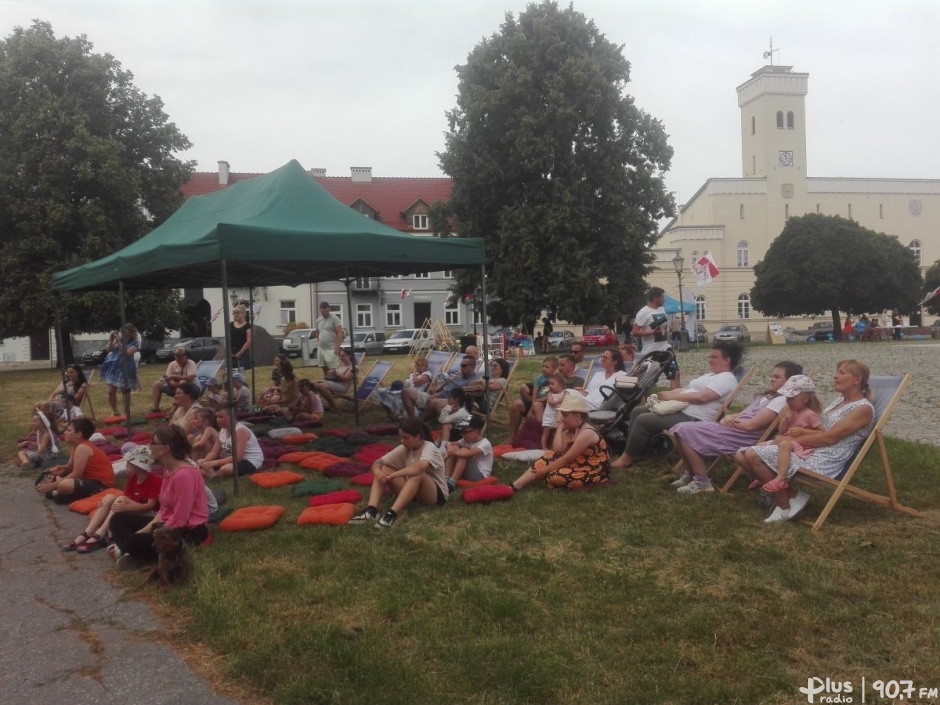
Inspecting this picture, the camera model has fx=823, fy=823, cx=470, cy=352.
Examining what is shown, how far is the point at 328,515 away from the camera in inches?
229

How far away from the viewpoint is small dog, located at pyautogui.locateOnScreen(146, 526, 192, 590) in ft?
15.5

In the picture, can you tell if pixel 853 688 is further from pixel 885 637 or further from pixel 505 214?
pixel 505 214

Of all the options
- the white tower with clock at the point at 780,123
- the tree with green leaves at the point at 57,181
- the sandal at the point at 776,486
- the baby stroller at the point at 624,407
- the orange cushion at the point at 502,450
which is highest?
the white tower with clock at the point at 780,123

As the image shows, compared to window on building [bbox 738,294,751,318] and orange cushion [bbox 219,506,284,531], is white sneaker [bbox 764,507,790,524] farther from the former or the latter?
window on building [bbox 738,294,751,318]

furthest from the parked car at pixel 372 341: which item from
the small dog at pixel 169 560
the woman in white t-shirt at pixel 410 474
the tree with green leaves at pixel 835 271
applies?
the small dog at pixel 169 560

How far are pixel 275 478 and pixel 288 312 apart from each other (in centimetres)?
4358

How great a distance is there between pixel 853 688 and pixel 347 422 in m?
8.67

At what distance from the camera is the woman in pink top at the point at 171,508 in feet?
16.7

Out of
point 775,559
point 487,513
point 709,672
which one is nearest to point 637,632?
point 709,672

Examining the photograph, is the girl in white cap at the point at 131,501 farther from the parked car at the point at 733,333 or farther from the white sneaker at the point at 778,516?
the parked car at the point at 733,333

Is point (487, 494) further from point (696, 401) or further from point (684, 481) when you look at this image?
point (696, 401)

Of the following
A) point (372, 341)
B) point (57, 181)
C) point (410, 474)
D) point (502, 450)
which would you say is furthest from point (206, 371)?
point (372, 341)

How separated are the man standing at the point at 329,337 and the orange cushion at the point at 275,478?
202 inches

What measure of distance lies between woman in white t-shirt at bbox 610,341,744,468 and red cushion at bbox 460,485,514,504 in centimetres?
134
